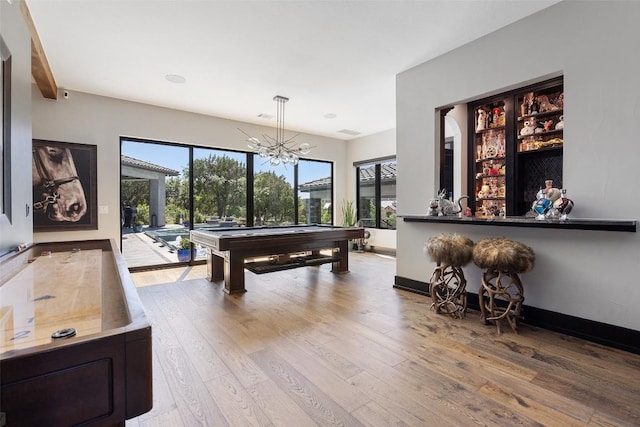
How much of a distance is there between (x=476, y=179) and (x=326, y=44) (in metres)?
2.75

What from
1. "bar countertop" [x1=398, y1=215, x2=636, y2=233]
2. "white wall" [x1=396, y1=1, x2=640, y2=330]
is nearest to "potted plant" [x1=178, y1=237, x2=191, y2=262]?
"bar countertop" [x1=398, y1=215, x2=636, y2=233]

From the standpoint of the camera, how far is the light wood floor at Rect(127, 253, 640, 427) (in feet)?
5.60

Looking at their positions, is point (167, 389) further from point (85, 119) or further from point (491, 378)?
point (85, 119)

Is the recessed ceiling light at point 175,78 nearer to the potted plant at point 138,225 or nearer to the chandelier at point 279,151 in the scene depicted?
the chandelier at point 279,151

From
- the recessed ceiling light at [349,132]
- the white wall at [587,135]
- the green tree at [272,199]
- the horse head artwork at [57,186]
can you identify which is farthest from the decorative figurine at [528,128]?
the horse head artwork at [57,186]

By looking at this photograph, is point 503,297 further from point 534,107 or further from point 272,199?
point 272,199

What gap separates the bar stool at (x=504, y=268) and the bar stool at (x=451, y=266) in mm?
173

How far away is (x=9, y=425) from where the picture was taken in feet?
2.15

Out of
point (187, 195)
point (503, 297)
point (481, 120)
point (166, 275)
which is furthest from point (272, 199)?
point (503, 297)

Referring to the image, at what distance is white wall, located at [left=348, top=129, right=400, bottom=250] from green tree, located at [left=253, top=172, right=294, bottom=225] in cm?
187

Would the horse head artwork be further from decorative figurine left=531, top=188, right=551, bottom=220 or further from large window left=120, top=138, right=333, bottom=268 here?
decorative figurine left=531, top=188, right=551, bottom=220

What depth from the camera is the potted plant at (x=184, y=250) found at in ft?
19.6

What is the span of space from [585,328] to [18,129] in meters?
5.08

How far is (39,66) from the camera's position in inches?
146
